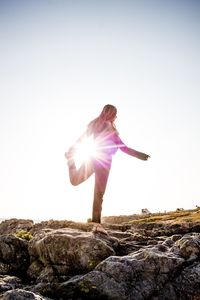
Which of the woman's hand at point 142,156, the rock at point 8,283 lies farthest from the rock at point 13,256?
the woman's hand at point 142,156

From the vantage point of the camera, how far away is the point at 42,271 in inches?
418

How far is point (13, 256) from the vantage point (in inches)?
458

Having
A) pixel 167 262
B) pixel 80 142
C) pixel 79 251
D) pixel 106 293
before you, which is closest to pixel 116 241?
pixel 79 251

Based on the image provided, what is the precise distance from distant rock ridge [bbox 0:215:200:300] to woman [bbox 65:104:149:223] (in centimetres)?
168

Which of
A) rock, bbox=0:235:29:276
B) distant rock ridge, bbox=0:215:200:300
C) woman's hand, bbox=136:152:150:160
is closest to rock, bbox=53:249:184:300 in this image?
distant rock ridge, bbox=0:215:200:300

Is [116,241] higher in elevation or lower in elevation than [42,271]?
higher

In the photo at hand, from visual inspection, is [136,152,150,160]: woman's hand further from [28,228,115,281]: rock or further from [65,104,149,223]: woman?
[28,228,115,281]: rock

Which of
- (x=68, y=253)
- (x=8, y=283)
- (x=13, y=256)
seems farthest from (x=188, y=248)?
(x=13, y=256)

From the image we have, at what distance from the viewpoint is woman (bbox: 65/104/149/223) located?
536 inches

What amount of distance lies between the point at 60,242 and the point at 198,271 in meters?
4.17

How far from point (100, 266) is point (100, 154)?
5775 millimetres

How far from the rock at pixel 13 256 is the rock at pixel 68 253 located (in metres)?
0.42

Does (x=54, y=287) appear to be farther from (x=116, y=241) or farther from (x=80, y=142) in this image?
(x=80, y=142)

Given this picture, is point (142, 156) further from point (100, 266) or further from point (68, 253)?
point (100, 266)
